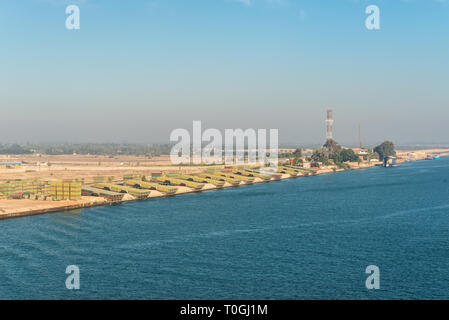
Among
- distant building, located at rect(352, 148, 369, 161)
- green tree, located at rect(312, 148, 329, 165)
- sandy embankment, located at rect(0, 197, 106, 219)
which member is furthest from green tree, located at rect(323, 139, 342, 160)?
sandy embankment, located at rect(0, 197, 106, 219)

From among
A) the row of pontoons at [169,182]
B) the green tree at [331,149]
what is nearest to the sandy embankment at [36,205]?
the row of pontoons at [169,182]

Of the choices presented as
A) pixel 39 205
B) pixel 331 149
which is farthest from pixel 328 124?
pixel 39 205

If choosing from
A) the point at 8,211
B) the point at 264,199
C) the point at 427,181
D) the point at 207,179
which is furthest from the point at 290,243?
the point at 427,181

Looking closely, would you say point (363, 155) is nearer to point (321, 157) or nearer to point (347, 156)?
point (347, 156)

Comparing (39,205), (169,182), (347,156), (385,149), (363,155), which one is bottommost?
(39,205)
